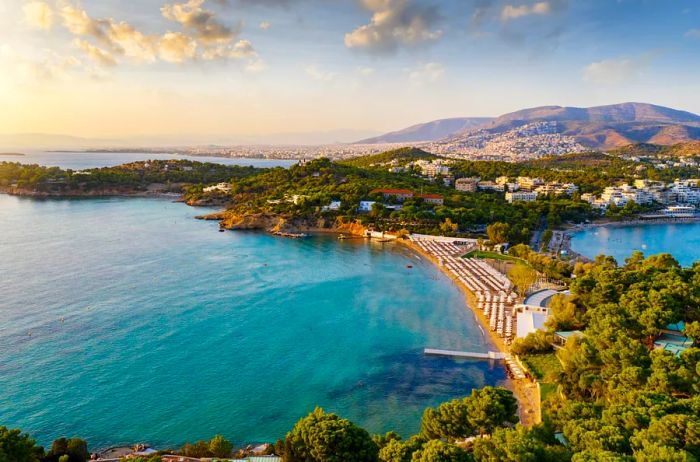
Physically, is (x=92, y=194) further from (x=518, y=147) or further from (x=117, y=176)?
(x=518, y=147)

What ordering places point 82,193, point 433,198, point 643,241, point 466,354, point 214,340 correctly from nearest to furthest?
1. point 466,354
2. point 214,340
3. point 643,241
4. point 433,198
5. point 82,193

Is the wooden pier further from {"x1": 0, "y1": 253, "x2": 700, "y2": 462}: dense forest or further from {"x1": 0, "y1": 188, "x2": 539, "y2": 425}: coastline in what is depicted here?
{"x1": 0, "y1": 253, "x2": 700, "y2": 462}: dense forest

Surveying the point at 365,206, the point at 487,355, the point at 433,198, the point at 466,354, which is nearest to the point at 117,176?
the point at 365,206

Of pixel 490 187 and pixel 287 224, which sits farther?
pixel 490 187

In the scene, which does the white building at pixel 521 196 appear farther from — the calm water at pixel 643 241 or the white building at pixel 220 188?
the white building at pixel 220 188

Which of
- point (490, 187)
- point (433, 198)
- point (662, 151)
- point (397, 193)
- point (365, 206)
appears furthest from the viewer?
point (662, 151)

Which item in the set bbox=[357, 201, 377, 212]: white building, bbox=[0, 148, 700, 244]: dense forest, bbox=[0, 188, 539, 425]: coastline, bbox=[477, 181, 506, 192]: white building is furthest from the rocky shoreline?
bbox=[477, 181, 506, 192]: white building
